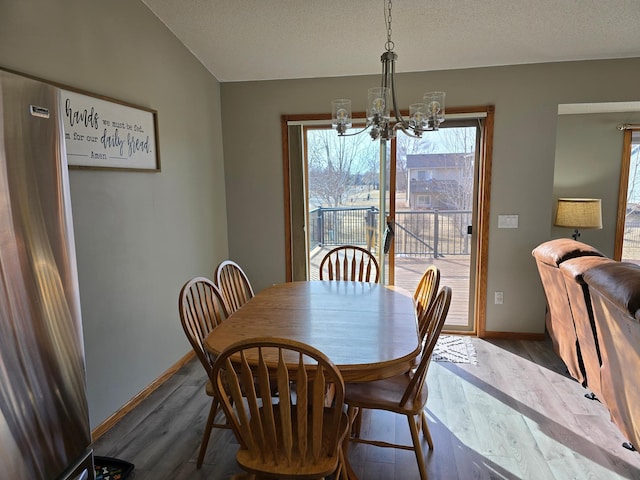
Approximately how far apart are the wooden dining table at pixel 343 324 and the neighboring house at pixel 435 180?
1423 mm

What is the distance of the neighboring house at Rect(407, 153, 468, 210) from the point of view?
369cm

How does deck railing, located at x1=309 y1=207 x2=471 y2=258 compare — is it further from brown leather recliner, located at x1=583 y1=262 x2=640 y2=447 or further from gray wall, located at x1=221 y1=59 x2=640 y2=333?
brown leather recliner, located at x1=583 y1=262 x2=640 y2=447

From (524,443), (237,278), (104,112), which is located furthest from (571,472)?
(104,112)

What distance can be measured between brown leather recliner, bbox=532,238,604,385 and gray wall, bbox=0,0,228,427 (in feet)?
8.97

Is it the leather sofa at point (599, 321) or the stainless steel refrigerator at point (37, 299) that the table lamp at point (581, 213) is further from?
the stainless steel refrigerator at point (37, 299)

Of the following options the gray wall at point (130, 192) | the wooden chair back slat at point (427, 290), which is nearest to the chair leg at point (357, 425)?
the wooden chair back slat at point (427, 290)

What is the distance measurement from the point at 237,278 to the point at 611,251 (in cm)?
387

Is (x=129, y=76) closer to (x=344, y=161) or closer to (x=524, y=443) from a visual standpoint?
(x=344, y=161)

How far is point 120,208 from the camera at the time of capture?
248 centimetres

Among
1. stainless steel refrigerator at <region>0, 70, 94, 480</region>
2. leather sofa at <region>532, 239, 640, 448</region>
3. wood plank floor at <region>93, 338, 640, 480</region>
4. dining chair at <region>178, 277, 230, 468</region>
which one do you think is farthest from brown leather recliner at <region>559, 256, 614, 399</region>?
stainless steel refrigerator at <region>0, 70, 94, 480</region>

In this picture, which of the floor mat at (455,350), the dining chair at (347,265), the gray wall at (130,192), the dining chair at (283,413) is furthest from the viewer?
the floor mat at (455,350)

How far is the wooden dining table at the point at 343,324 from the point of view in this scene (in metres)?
1.59

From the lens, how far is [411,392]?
1780mm

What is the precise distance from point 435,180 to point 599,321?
1869 mm
